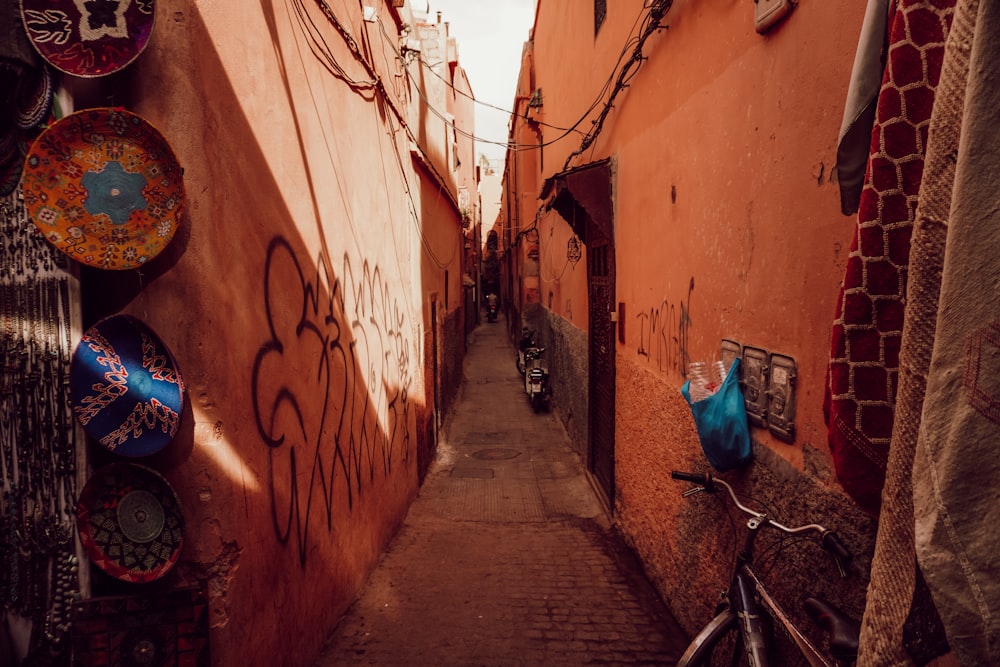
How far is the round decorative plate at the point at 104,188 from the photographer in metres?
2.19

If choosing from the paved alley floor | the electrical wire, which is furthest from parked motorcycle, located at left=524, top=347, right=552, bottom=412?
the electrical wire

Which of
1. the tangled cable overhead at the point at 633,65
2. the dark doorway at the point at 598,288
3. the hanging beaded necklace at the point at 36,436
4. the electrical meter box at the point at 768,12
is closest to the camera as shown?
the hanging beaded necklace at the point at 36,436

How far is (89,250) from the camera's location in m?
2.24

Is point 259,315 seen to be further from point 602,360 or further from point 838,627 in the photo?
point 602,360

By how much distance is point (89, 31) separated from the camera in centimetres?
224

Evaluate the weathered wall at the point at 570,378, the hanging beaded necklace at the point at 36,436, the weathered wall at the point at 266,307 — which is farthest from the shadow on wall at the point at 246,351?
the weathered wall at the point at 570,378

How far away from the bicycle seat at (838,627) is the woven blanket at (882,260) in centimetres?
81

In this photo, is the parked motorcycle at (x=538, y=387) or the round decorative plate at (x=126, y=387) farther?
the parked motorcycle at (x=538, y=387)

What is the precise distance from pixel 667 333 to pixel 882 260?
2.98m

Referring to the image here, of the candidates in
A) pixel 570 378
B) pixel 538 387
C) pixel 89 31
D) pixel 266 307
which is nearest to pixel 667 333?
pixel 266 307

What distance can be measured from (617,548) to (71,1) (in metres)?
5.69

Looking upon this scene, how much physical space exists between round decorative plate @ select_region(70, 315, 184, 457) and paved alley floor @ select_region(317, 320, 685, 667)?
224cm

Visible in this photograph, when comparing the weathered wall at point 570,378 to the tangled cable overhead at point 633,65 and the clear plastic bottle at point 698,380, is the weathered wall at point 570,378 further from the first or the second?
the clear plastic bottle at point 698,380

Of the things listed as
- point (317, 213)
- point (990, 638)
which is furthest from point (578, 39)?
point (990, 638)
